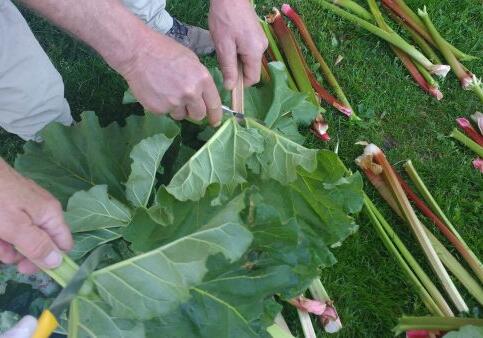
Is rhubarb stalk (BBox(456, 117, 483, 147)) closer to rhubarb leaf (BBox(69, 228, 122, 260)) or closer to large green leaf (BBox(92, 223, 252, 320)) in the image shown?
large green leaf (BBox(92, 223, 252, 320))

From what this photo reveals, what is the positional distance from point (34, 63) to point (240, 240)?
1.08 metres

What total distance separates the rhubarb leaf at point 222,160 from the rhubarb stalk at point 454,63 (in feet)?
Answer: 4.54

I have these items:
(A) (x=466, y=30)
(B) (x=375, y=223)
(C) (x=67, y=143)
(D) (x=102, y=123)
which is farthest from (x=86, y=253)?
(A) (x=466, y=30)

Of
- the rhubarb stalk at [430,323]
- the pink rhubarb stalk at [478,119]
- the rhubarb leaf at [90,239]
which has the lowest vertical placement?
the rhubarb stalk at [430,323]

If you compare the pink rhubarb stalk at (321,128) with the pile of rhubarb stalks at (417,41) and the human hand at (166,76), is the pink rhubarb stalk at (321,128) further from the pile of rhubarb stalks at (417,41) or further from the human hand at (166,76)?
the human hand at (166,76)

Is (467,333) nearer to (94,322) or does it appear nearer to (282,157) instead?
(282,157)

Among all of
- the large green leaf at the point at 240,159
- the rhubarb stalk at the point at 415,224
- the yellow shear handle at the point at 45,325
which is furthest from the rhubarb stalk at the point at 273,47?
the yellow shear handle at the point at 45,325

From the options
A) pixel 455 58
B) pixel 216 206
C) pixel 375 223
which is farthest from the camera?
pixel 455 58

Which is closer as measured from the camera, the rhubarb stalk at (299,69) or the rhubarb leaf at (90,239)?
the rhubarb leaf at (90,239)

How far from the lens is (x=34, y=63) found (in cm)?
208

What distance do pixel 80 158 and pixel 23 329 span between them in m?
0.84

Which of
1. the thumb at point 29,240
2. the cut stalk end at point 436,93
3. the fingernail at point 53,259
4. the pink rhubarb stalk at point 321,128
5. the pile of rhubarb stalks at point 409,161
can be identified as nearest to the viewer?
the thumb at point 29,240

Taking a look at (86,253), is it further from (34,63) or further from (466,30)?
(466,30)

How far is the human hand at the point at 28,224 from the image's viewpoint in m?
1.30
